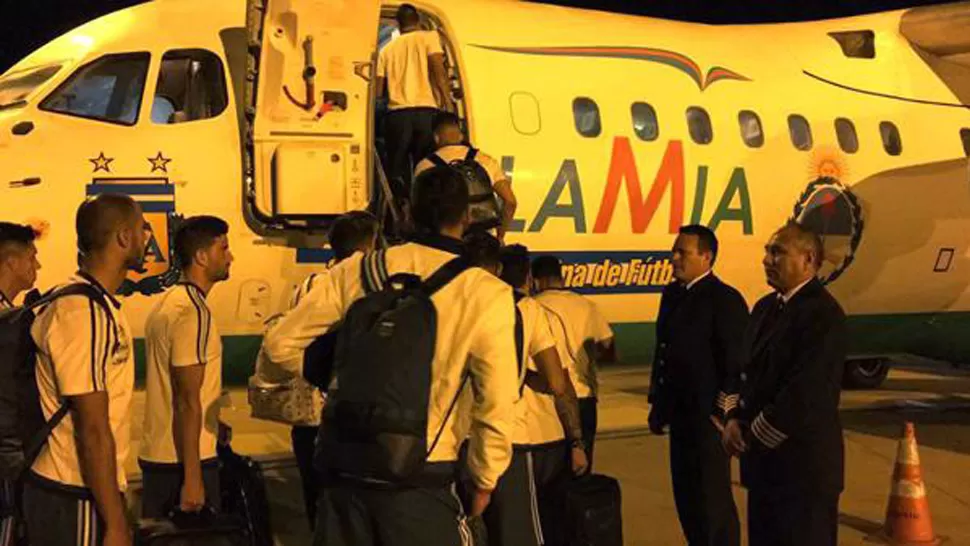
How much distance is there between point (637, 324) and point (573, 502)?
4669mm

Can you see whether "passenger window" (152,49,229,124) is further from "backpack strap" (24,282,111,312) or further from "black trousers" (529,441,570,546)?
"backpack strap" (24,282,111,312)

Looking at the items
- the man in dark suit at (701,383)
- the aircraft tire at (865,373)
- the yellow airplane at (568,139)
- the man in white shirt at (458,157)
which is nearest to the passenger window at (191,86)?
the yellow airplane at (568,139)

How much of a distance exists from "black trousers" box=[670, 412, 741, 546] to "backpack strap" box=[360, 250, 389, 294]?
291 centimetres

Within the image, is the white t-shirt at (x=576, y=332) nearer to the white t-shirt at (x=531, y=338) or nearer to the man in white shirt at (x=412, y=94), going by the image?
the white t-shirt at (x=531, y=338)

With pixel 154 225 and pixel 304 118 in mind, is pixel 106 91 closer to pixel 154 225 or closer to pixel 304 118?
pixel 154 225

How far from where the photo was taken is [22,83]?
8789 millimetres

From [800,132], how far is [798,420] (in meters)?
6.97

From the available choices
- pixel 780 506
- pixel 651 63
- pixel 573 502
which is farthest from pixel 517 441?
pixel 651 63

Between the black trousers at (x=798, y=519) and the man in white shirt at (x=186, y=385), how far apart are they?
260 centimetres

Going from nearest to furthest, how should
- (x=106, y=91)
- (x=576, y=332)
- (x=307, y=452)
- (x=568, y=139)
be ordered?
(x=307, y=452) → (x=576, y=332) → (x=106, y=91) → (x=568, y=139)

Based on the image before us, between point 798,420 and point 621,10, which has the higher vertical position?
point 621,10

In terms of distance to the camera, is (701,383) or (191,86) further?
(191,86)

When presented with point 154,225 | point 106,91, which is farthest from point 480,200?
point 106,91

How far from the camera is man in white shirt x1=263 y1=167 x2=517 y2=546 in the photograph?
3643 mm
